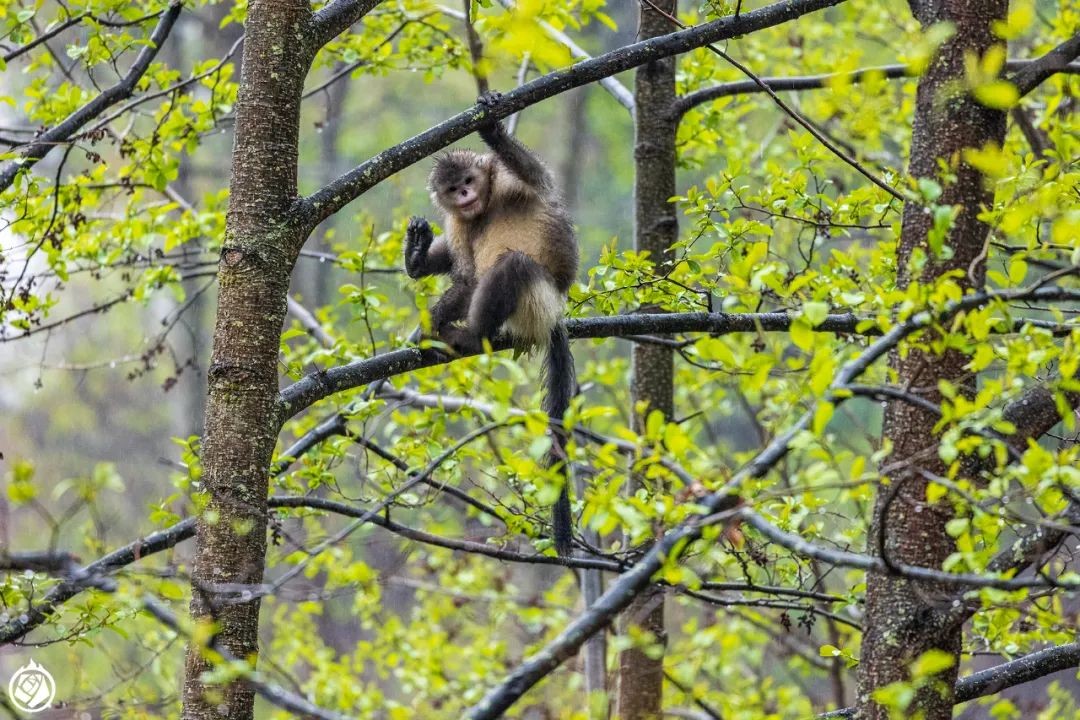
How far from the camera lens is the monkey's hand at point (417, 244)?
16.0 ft

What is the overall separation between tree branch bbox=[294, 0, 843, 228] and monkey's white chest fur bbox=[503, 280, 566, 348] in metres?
1.42

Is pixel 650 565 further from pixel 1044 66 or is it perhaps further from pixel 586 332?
pixel 1044 66

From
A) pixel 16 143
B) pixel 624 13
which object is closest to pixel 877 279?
pixel 16 143

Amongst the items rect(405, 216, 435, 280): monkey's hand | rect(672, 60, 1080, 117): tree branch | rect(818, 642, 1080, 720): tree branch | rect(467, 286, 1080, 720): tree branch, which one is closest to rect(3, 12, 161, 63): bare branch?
rect(405, 216, 435, 280): monkey's hand

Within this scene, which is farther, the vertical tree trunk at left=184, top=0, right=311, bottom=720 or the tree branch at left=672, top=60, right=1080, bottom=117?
the tree branch at left=672, top=60, right=1080, bottom=117

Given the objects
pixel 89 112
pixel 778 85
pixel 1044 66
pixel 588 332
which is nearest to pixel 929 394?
pixel 1044 66

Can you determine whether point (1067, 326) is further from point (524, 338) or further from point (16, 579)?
point (16, 579)

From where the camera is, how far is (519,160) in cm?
482

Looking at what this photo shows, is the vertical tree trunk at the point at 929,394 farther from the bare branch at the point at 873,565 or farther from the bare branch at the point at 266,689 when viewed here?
the bare branch at the point at 266,689

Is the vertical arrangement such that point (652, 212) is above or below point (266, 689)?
above

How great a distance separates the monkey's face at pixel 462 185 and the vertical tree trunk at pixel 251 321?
6.42 feet

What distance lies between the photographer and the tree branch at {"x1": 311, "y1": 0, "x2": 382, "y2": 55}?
316 cm

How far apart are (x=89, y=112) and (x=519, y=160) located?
5.92ft

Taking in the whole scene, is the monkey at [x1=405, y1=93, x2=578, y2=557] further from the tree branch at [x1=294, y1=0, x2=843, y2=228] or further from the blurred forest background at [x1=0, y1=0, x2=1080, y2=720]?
the tree branch at [x1=294, y1=0, x2=843, y2=228]
